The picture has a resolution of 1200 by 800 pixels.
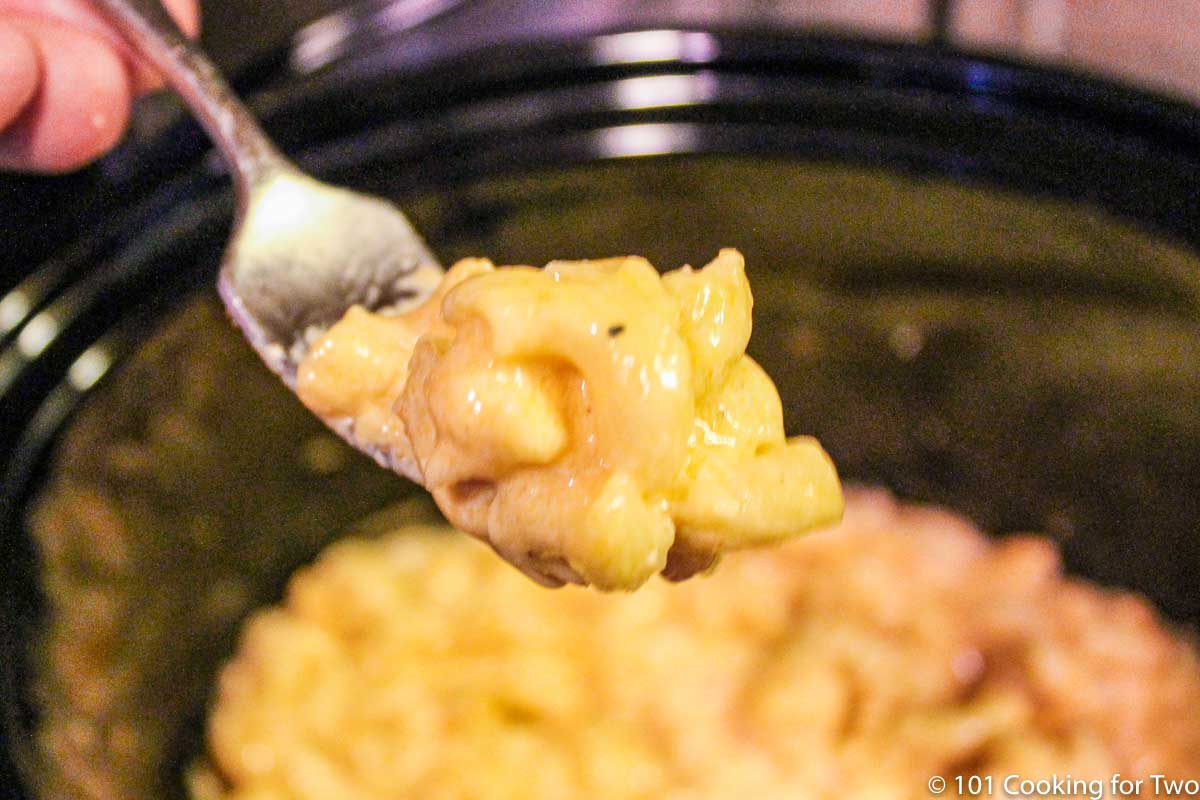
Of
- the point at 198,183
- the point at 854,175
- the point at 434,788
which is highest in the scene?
the point at 198,183

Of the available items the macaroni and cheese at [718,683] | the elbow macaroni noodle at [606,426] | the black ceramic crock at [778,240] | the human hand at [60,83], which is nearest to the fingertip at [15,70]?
the human hand at [60,83]

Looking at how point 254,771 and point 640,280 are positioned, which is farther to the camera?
point 254,771

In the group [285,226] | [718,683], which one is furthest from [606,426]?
[718,683]

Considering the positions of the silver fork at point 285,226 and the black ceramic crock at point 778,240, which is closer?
the silver fork at point 285,226

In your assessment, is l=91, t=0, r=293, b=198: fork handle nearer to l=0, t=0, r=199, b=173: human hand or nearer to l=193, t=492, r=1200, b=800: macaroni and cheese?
l=0, t=0, r=199, b=173: human hand

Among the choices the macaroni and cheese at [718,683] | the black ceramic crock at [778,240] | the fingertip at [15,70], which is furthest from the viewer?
the macaroni and cheese at [718,683]

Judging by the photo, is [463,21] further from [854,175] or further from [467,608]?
[467,608]

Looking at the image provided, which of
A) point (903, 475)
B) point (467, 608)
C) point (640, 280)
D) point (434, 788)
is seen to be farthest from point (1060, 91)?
point (434, 788)

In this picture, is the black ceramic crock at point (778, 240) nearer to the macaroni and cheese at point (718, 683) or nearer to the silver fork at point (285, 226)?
the macaroni and cheese at point (718, 683)
